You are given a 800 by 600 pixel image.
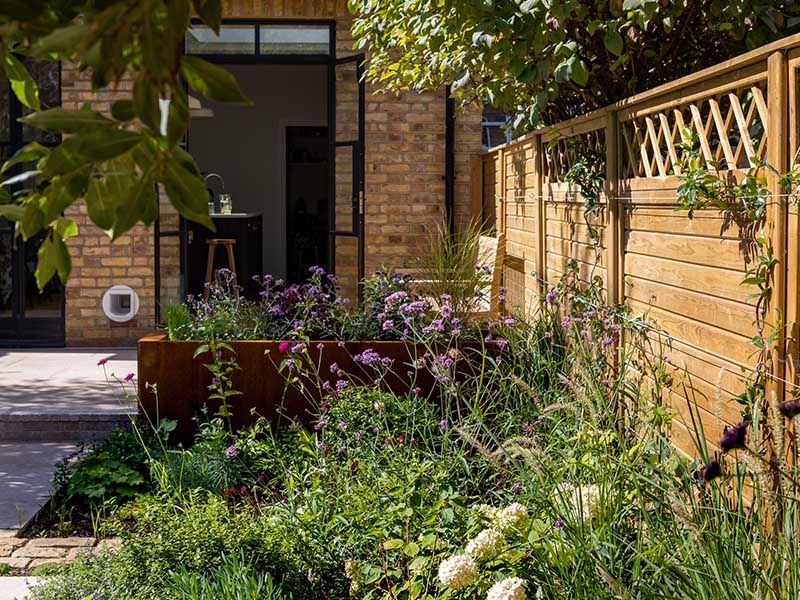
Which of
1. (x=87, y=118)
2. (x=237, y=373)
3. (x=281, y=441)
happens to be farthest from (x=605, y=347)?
(x=87, y=118)

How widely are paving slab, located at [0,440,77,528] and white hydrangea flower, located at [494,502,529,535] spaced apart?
213cm

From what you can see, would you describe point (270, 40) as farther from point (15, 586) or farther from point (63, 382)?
point (15, 586)

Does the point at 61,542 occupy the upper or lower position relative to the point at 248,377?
lower

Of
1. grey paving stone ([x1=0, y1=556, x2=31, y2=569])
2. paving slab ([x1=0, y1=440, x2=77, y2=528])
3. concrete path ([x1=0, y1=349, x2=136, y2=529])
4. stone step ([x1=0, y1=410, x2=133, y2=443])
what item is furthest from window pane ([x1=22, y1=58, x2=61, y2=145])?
grey paving stone ([x1=0, y1=556, x2=31, y2=569])

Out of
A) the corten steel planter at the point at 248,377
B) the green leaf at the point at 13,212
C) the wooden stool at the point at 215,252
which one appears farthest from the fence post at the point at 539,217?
the green leaf at the point at 13,212

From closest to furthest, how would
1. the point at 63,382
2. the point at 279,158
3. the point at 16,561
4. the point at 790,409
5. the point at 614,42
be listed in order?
the point at 790,409 → the point at 16,561 → the point at 614,42 → the point at 63,382 → the point at 279,158

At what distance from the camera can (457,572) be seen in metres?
2.54

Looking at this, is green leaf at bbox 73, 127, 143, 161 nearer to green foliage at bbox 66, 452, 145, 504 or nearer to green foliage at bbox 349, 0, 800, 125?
green foliage at bbox 349, 0, 800, 125

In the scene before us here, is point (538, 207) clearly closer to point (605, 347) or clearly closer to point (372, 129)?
point (605, 347)

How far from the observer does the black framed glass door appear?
915 cm

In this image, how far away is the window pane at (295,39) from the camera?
9164mm

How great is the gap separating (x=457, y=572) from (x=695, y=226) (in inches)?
53.9

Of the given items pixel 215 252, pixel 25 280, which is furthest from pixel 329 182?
pixel 25 280

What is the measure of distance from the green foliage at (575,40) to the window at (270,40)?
3.16 metres
